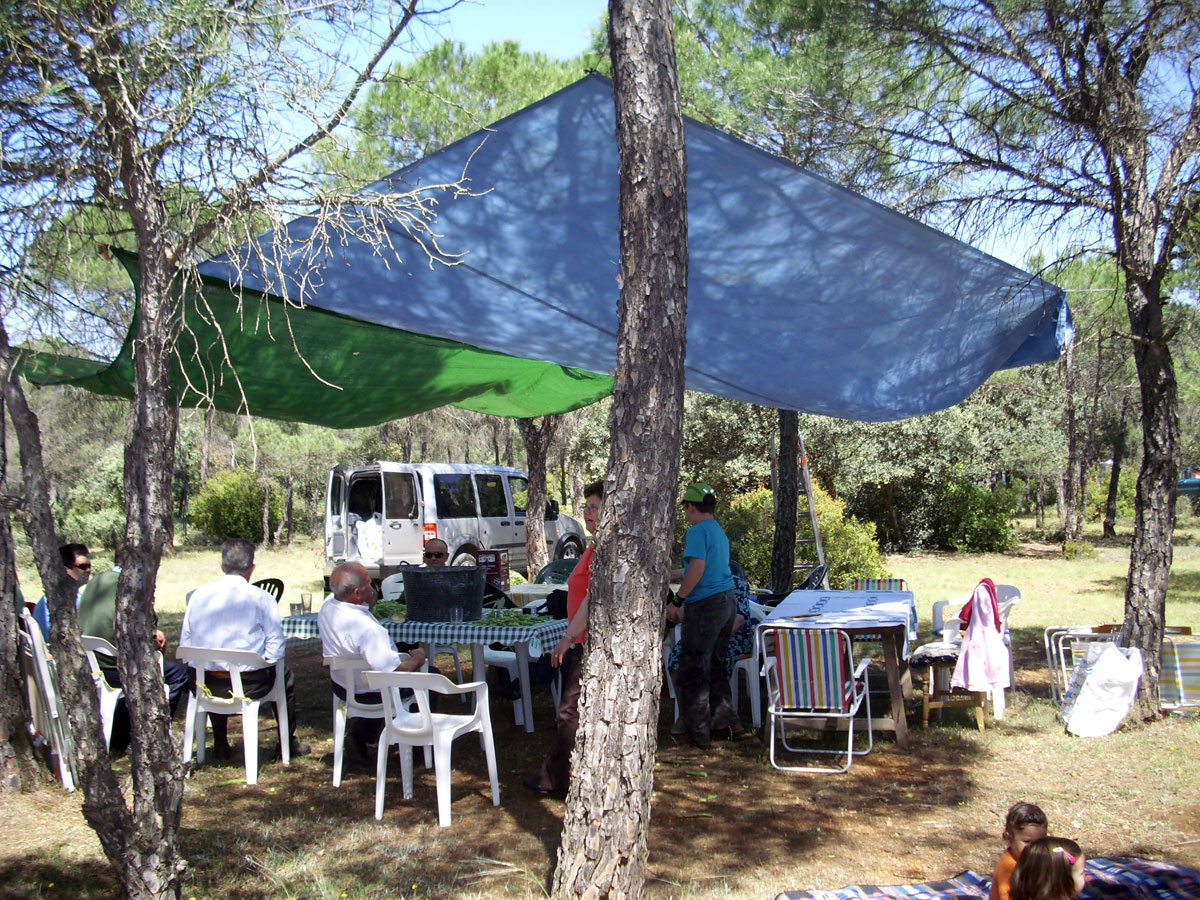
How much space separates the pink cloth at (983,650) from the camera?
18.0 ft

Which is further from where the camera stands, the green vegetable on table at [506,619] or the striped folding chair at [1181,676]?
the striped folding chair at [1181,676]

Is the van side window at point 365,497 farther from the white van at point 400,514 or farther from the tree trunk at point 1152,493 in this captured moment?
the tree trunk at point 1152,493

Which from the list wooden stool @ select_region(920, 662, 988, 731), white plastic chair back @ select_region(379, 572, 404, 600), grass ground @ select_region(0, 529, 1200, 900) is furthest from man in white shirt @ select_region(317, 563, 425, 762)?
wooden stool @ select_region(920, 662, 988, 731)

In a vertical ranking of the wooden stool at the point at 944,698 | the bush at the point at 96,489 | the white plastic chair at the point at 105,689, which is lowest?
the wooden stool at the point at 944,698

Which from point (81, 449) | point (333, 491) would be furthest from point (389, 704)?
point (81, 449)

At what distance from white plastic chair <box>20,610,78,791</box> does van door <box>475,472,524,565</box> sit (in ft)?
29.9

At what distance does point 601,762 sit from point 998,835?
1972 millimetres

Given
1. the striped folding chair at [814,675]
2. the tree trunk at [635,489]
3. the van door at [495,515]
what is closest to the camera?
the tree trunk at [635,489]

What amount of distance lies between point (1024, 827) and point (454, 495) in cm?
1126

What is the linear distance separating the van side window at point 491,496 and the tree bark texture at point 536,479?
6.36 feet

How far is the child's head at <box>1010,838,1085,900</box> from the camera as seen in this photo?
261 centimetres

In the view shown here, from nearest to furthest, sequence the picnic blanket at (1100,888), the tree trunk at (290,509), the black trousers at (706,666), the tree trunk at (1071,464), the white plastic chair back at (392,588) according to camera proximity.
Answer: the picnic blanket at (1100,888) → the black trousers at (706,666) → the white plastic chair back at (392,588) → the tree trunk at (1071,464) → the tree trunk at (290,509)

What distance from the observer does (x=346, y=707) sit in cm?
466

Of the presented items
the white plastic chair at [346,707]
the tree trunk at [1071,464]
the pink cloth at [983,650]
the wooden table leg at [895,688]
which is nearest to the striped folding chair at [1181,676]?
the pink cloth at [983,650]
